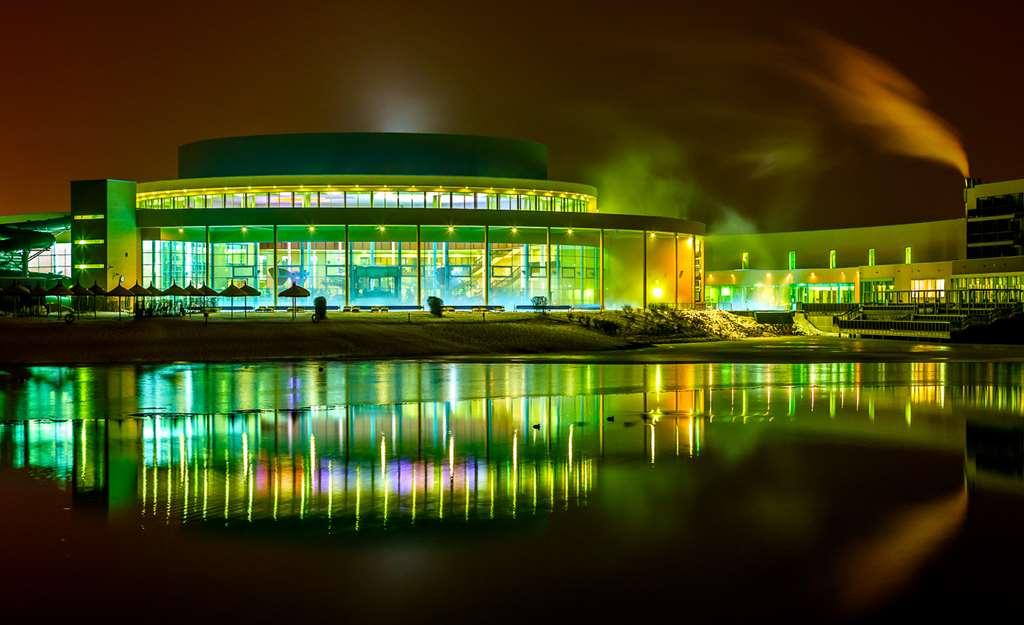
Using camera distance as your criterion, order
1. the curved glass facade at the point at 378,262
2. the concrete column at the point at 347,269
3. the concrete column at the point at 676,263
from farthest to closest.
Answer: the concrete column at the point at 676,263 → the curved glass facade at the point at 378,262 → the concrete column at the point at 347,269

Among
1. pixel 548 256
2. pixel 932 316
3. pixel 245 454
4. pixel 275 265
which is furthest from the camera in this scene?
pixel 548 256

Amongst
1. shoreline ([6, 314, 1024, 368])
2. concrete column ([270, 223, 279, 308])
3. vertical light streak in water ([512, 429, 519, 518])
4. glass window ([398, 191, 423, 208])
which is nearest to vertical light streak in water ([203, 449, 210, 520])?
vertical light streak in water ([512, 429, 519, 518])

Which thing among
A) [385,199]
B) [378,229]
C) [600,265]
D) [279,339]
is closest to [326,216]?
[378,229]

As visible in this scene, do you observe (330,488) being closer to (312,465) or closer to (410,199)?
(312,465)

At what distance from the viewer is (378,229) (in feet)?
245

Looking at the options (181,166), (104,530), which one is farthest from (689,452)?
(181,166)

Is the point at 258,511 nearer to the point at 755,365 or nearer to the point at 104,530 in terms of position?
the point at 104,530

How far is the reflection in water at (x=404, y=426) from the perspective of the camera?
14.9 metres

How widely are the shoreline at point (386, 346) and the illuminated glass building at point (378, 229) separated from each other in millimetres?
18051

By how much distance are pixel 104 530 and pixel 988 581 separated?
9.80 metres

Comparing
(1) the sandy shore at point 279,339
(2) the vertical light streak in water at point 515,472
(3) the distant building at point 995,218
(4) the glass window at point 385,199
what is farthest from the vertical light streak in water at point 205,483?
(3) the distant building at point 995,218

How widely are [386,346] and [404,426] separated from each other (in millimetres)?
23475

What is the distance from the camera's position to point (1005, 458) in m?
17.9

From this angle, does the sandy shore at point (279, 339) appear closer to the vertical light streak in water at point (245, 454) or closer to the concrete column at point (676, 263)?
the vertical light streak in water at point (245, 454)
